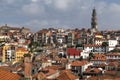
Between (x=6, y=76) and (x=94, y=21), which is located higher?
(x=94, y=21)

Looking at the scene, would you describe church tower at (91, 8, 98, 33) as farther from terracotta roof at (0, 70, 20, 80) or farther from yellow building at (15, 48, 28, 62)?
terracotta roof at (0, 70, 20, 80)

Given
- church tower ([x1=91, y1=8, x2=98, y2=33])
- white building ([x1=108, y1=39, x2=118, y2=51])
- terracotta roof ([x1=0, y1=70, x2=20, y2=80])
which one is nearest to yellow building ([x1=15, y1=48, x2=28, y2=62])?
white building ([x1=108, y1=39, x2=118, y2=51])

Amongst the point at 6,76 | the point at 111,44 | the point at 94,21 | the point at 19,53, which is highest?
the point at 94,21

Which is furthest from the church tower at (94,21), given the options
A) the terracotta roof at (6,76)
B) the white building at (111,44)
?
the terracotta roof at (6,76)

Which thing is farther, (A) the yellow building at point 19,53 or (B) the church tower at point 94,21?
(B) the church tower at point 94,21

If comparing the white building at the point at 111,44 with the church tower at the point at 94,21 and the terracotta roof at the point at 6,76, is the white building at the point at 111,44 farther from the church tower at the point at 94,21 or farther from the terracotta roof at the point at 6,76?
the terracotta roof at the point at 6,76

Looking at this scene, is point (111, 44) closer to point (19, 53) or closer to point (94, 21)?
point (19, 53)

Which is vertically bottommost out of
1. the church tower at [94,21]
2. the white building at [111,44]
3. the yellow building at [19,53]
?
the yellow building at [19,53]

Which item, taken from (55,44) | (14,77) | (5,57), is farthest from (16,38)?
(14,77)

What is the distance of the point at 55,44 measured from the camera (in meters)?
83.1

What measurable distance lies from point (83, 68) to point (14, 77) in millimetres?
37572

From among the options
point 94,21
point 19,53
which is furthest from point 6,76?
point 94,21

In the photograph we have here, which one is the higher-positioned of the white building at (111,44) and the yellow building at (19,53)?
the white building at (111,44)

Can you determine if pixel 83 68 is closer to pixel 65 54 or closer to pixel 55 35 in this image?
pixel 65 54
